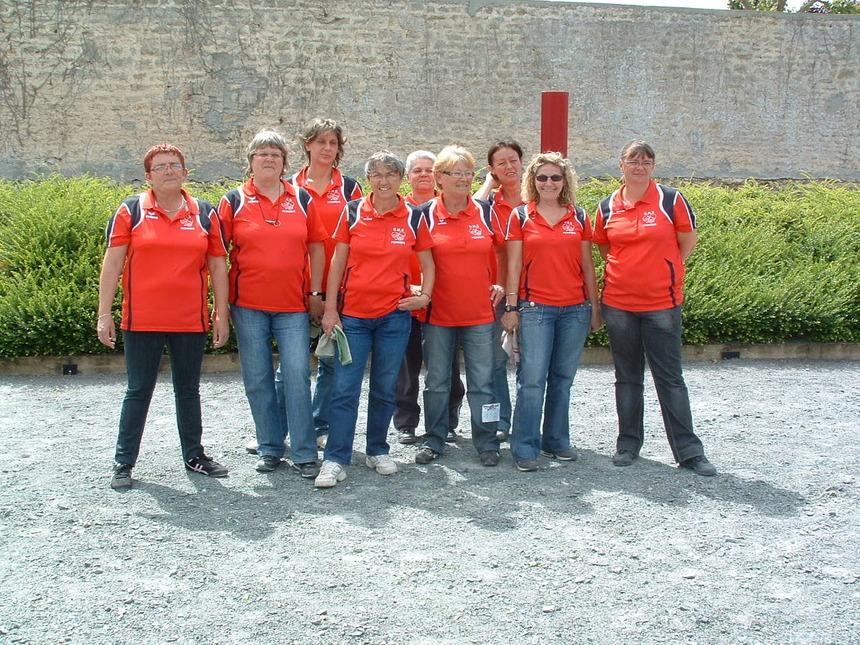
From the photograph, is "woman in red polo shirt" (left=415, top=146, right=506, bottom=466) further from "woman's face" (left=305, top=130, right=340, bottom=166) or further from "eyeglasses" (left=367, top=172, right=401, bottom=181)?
"woman's face" (left=305, top=130, right=340, bottom=166)

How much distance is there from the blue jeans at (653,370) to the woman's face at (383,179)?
1.40m

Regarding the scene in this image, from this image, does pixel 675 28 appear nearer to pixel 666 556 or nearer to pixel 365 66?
pixel 365 66

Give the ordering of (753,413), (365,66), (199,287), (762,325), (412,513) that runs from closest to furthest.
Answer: (412,513) < (199,287) < (753,413) < (762,325) < (365,66)

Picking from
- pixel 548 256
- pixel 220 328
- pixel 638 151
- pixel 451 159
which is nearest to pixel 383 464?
pixel 220 328

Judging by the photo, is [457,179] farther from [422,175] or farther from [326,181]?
[326,181]

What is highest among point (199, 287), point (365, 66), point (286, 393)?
point (365, 66)

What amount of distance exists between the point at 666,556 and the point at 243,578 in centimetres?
176

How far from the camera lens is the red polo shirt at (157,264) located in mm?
4559

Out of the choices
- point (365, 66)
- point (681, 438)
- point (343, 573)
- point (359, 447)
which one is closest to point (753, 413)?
point (681, 438)

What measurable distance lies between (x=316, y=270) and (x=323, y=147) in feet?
2.50

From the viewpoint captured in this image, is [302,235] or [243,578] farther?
[302,235]

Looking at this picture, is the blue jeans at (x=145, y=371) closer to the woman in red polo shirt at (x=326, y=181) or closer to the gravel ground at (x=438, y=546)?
the gravel ground at (x=438, y=546)

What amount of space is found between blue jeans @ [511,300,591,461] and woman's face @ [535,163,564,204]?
0.63 m

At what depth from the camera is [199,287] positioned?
470 centimetres
